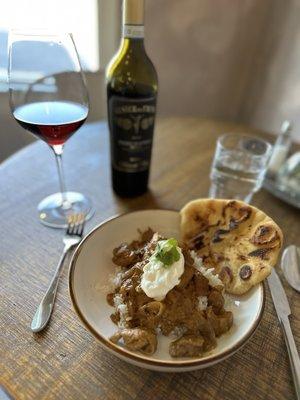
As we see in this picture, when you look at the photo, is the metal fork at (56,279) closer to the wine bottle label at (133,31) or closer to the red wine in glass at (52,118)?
the red wine in glass at (52,118)

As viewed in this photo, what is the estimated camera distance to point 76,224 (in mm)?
778

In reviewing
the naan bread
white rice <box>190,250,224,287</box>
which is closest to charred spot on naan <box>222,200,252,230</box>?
the naan bread

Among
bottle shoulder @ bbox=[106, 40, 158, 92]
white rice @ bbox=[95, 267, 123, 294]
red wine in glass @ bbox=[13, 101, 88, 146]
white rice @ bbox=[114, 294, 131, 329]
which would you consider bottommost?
white rice @ bbox=[95, 267, 123, 294]

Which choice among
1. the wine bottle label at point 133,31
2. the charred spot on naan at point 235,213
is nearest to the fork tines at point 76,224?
the charred spot on naan at point 235,213

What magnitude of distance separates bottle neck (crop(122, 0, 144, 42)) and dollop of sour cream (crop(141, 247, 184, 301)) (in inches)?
20.6

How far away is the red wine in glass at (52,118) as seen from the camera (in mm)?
708

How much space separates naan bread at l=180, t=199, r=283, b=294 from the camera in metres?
0.58

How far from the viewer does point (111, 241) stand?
26.4 inches

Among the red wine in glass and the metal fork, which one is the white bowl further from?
the red wine in glass

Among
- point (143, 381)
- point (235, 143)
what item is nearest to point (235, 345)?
point (143, 381)

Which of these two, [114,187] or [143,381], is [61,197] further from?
[143,381]

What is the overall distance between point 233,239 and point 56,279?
14.8 inches

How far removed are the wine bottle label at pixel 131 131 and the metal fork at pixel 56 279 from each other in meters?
0.19

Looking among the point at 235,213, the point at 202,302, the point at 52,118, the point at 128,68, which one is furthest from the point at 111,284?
the point at 128,68
